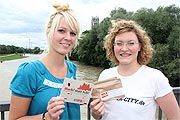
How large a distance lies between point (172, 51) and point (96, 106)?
19.1 m

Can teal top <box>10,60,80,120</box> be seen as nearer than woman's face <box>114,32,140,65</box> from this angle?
Yes

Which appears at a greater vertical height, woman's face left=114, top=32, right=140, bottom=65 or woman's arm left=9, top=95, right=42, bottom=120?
woman's face left=114, top=32, right=140, bottom=65

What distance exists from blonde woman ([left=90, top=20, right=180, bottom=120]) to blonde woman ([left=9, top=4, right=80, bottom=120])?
0.24 meters

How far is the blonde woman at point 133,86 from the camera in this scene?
1578 mm

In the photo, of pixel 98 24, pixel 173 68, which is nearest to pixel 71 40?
pixel 173 68

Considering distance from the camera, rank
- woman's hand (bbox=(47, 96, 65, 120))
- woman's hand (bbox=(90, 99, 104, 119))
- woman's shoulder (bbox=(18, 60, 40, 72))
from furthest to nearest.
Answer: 1. woman's hand (bbox=(90, 99, 104, 119))
2. woman's shoulder (bbox=(18, 60, 40, 72))
3. woman's hand (bbox=(47, 96, 65, 120))

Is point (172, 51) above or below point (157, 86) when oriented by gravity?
below

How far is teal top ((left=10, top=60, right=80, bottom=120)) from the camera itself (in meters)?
1.34

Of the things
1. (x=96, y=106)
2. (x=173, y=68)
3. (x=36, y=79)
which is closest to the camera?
(x=36, y=79)

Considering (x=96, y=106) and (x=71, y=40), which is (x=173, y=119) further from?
(x=71, y=40)

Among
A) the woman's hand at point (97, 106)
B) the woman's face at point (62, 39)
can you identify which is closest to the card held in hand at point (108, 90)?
the woman's hand at point (97, 106)

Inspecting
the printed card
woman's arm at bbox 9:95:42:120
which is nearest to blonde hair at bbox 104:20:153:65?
the printed card

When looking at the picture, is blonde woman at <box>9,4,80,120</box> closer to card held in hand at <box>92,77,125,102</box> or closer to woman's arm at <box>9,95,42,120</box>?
woman's arm at <box>9,95,42,120</box>

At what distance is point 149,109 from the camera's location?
160 centimetres
